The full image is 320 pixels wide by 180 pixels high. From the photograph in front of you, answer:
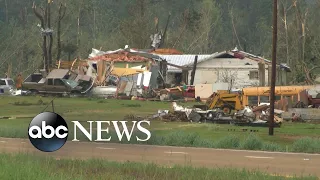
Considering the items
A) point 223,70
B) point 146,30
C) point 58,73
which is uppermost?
point 146,30

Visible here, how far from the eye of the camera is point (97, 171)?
18.4m

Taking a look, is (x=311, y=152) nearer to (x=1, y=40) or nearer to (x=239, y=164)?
(x=239, y=164)

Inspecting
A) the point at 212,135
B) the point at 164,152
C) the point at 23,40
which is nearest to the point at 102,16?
the point at 23,40

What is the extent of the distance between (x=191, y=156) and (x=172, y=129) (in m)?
12.9

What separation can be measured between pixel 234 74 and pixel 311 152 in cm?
4812

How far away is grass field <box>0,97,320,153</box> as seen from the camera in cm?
2892

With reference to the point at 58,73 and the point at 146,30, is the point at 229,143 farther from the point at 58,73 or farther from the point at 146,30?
the point at 146,30

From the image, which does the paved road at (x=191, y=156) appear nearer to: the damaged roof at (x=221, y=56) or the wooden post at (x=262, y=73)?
the wooden post at (x=262, y=73)

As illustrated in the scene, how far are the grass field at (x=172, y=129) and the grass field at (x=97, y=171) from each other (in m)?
9.68

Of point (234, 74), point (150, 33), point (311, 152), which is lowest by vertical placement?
point (311, 152)

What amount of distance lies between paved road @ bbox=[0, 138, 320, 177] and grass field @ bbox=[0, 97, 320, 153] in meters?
1.62

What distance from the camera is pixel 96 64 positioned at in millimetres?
73375

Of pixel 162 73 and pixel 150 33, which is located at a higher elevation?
pixel 150 33

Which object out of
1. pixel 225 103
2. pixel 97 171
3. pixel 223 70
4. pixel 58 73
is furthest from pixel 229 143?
pixel 223 70
